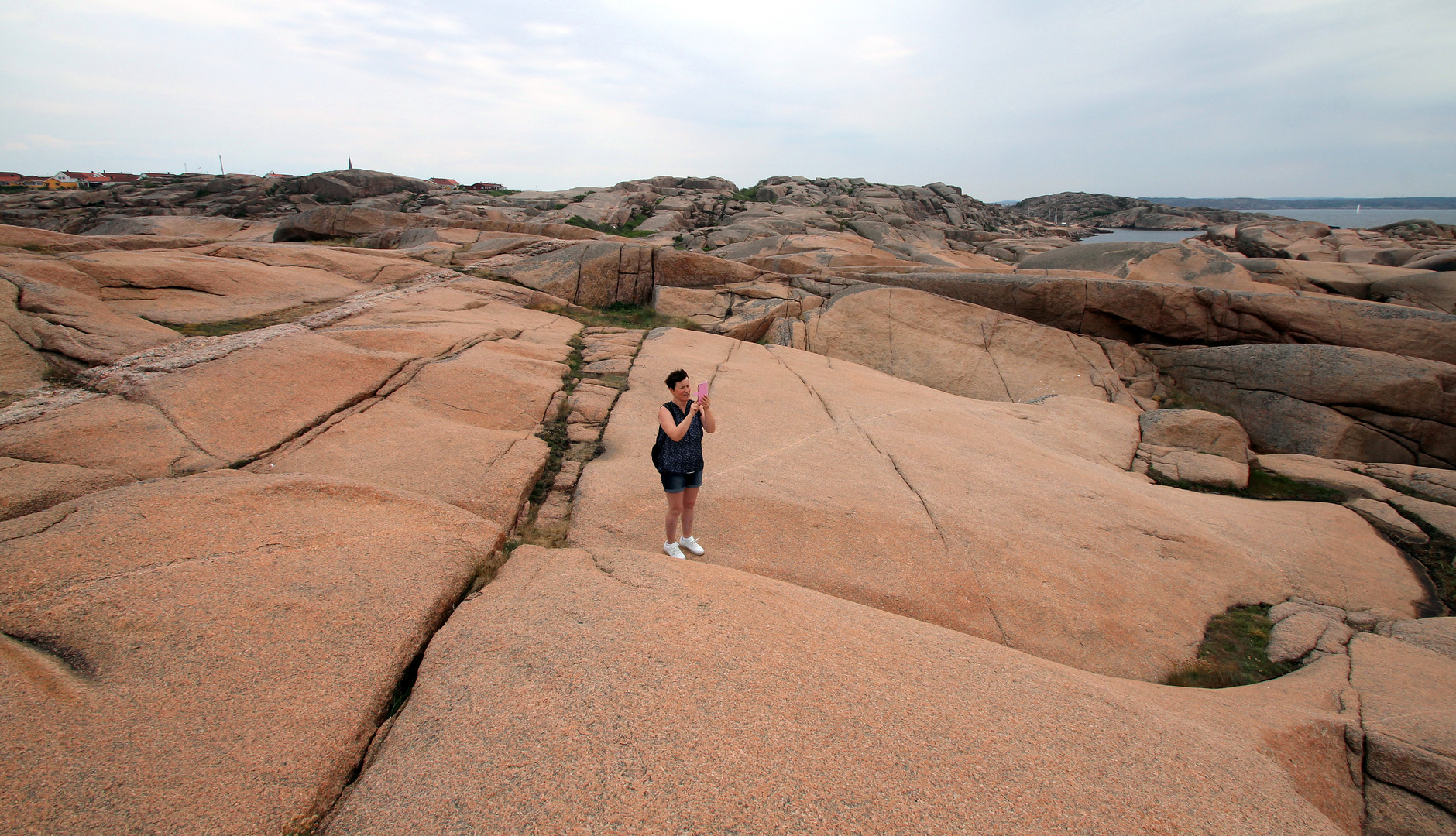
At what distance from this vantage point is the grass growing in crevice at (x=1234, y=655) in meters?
4.51

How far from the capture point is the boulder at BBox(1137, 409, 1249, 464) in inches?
351

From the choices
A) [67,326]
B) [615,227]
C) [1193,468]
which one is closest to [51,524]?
[67,326]

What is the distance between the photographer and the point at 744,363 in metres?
9.90

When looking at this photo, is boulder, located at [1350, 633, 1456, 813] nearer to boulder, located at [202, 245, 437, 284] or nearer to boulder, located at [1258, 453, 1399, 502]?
boulder, located at [1258, 453, 1399, 502]

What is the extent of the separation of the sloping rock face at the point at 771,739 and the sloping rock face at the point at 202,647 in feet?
0.95

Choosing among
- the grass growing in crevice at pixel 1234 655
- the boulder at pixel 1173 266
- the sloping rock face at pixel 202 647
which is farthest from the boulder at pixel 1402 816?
the boulder at pixel 1173 266

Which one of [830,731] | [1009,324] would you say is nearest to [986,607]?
[830,731]

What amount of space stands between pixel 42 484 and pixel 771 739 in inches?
198

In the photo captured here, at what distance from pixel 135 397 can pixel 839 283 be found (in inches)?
494

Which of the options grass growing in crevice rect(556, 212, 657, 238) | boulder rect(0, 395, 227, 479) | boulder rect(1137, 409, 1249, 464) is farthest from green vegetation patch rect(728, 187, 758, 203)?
boulder rect(0, 395, 227, 479)

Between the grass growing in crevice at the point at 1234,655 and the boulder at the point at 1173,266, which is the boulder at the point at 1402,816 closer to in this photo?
the grass growing in crevice at the point at 1234,655

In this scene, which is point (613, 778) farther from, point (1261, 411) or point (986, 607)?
point (1261, 411)

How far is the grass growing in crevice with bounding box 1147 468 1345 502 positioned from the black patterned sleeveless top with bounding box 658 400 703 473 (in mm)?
6999

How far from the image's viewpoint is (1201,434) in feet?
29.7
